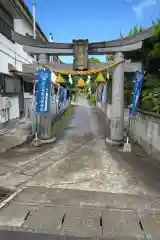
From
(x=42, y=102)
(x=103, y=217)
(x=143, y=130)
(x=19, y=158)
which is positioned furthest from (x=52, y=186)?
(x=143, y=130)

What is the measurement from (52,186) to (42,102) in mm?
4515

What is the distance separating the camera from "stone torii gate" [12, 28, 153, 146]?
8.51 m

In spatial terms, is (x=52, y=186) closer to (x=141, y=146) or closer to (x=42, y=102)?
(x=42, y=102)

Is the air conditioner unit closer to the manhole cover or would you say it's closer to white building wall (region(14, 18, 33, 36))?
white building wall (region(14, 18, 33, 36))

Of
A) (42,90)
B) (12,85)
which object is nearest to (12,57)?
(12,85)

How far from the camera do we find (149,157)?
7.46m

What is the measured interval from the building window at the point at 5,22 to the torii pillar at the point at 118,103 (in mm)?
6731

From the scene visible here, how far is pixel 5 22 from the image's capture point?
407 inches

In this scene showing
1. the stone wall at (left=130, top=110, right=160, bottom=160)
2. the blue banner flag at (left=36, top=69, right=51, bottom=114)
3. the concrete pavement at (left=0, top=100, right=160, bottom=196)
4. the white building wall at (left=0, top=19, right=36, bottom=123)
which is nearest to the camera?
the concrete pavement at (left=0, top=100, right=160, bottom=196)

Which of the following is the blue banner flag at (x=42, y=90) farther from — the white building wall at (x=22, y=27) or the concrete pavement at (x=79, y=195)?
the white building wall at (x=22, y=27)

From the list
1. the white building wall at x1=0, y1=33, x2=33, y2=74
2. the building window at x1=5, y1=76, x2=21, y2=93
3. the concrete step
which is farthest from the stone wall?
the white building wall at x1=0, y1=33, x2=33, y2=74

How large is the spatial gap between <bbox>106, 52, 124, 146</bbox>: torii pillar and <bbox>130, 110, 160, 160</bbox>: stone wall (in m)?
1.04

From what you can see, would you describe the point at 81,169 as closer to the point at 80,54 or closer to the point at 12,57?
the point at 80,54

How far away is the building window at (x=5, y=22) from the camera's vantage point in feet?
32.4
